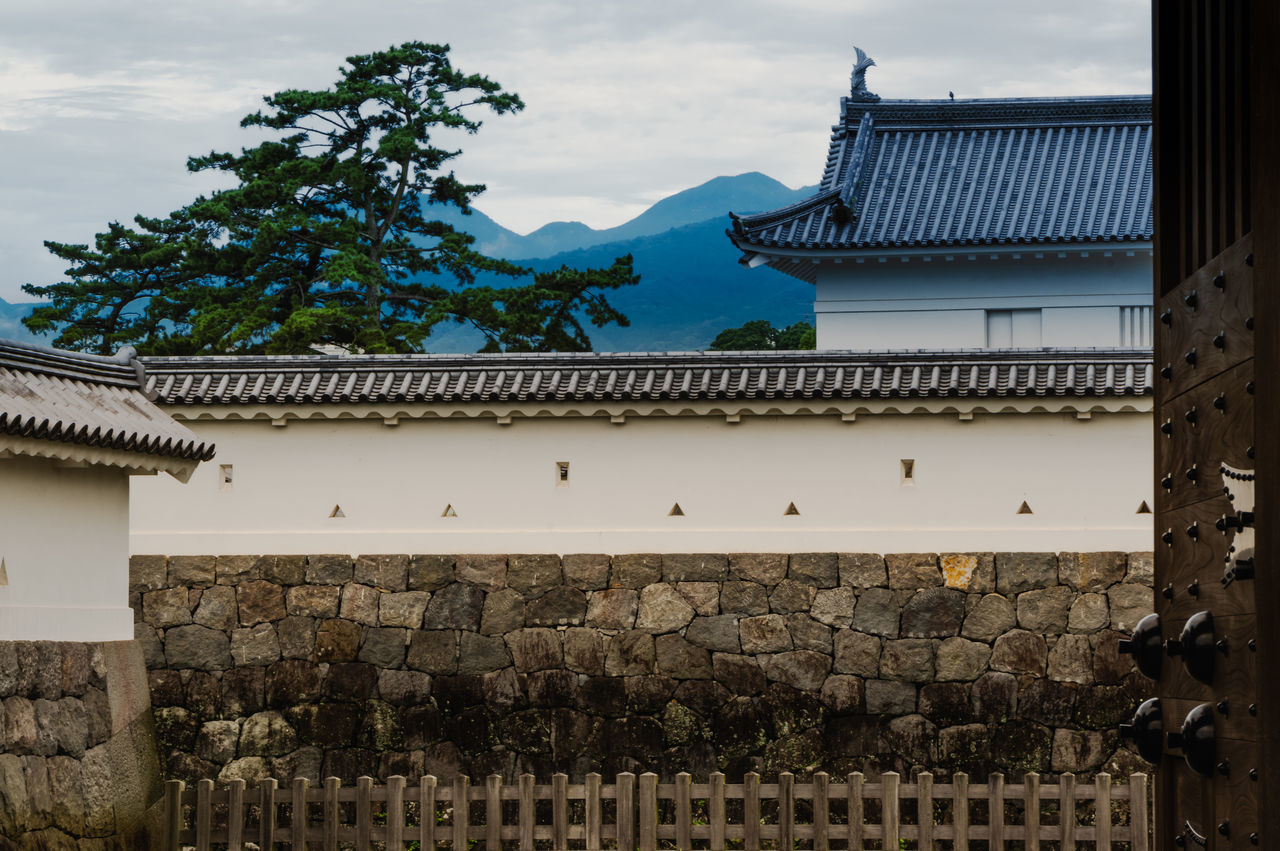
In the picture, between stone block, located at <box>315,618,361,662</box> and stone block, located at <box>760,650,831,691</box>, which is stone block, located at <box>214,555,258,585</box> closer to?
stone block, located at <box>315,618,361,662</box>

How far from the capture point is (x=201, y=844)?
33.4 ft

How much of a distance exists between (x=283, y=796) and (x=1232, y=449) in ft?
26.9

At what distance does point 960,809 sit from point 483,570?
430 centimetres

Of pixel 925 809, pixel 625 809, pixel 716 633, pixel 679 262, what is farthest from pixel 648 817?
pixel 679 262

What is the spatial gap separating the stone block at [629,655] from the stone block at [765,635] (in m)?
0.75

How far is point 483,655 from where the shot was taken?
1234cm

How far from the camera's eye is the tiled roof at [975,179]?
19.1 metres

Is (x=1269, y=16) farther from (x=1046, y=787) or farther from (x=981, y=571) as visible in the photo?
(x=981, y=571)

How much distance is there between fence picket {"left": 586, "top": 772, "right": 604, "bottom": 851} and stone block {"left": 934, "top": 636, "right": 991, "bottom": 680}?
10.8ft

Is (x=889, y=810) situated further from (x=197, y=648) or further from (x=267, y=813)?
(x=197, y=648)

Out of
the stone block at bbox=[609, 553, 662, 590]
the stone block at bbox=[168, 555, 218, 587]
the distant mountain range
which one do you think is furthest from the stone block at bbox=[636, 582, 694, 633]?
the distant mountain range

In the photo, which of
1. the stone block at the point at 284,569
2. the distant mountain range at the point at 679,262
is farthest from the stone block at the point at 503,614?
the distant mountain range at the point at 679,262

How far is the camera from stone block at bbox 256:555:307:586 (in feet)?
41.1

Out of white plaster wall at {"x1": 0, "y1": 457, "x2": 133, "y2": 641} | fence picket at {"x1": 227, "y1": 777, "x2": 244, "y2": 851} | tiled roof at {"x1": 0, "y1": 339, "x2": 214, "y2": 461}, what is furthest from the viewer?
fence picket at {"x1": 227, "y1": 777, "x2": 244, "y2": 851}
